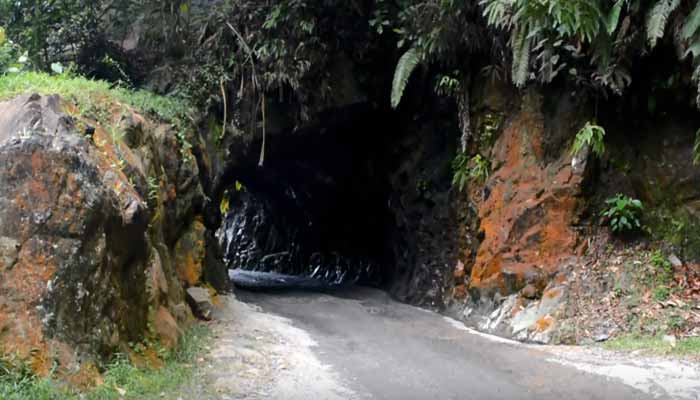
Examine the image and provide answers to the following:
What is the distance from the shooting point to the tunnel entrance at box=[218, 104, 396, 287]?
1586cm

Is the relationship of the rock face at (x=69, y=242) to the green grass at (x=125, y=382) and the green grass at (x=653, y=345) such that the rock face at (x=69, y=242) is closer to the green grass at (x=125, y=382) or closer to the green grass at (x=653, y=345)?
the green grass at (x=125, y=382)

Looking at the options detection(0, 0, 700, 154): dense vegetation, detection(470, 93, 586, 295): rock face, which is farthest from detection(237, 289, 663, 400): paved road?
detection(0, 0, 700, 154): dense vegetation

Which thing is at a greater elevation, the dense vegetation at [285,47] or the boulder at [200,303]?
the dense vegetation at [285,47]

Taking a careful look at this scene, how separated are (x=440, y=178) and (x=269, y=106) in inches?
147

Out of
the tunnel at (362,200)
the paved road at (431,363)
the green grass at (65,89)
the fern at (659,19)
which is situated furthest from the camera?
the tunnel at (362,200)

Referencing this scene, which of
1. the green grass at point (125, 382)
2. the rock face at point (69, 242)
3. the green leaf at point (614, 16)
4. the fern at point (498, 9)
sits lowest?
the green grass at point (125, 382)

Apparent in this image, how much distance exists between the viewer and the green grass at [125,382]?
4762 millimetres

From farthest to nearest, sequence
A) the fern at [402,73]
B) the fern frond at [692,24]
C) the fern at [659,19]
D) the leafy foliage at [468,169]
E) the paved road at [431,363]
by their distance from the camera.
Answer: the leafy foliage at [468,169]
the fern at [402,73]
the fern at [659,19]
the fern frond at [692,24]
the paved road at [431,363]

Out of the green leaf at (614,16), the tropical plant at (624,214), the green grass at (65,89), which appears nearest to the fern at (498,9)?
the green leaf at (614,16)

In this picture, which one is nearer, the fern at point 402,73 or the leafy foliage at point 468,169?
the fern at point 402,73

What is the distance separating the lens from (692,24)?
290 inches

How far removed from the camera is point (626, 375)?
626 centimetres

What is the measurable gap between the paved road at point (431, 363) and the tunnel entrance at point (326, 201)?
5.45 meters

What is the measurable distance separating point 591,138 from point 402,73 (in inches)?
128
